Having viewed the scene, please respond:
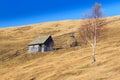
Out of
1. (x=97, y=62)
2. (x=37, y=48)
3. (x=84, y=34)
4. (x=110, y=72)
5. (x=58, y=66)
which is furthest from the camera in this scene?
(x=37, y=48)

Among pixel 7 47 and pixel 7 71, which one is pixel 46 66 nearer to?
pixel 7 71

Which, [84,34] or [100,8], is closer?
[100,8]

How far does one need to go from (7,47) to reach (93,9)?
3136 inches

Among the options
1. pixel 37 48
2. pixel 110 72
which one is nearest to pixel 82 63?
pixel 110 72

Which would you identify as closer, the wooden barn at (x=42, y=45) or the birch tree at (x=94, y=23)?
the birch tree at (x=94, y=23)

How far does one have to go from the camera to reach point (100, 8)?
71.1m

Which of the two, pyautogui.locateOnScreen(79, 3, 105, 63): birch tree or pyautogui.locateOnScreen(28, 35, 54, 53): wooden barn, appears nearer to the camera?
pyautogui.locateOnScreen(79, 3, 105, 63): birch tree

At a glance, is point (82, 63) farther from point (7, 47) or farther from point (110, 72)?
point (7, 47)

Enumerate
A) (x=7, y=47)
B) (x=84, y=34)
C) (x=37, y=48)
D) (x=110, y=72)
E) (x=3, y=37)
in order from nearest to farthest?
(x=110, y=72)
(x=84, y=34)
(x=37, y=48)
(x=7, y=47)
(x=3, y=37)

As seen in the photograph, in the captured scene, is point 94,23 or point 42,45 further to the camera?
point 42,45

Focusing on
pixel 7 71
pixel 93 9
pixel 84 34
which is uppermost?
pixel 93 9

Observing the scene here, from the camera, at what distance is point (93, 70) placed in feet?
197

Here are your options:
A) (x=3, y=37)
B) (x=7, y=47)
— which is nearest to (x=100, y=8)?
(x=7, y=47)

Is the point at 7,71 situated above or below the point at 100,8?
below
